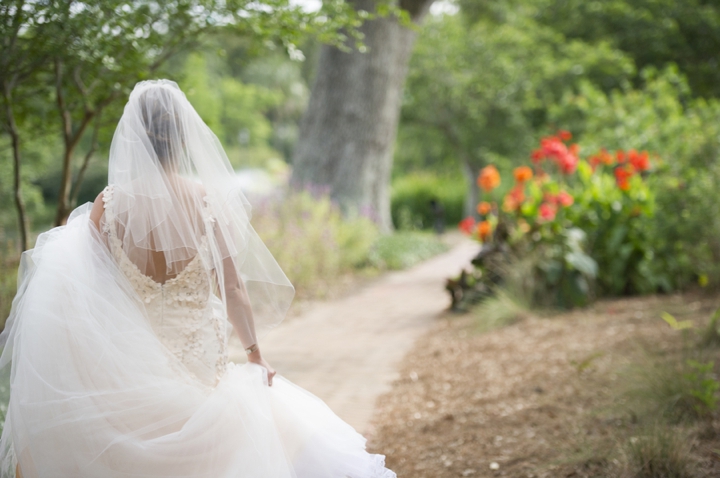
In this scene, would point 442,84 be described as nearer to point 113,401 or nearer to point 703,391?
point 703,391

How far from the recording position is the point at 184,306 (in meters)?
2.40

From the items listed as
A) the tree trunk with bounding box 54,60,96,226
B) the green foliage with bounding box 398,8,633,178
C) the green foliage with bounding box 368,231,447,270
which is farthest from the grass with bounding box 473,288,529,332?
the green foliage with bounding box 398,8,633,178

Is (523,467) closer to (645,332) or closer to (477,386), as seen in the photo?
(477,386)

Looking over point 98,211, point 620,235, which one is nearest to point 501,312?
point 620,235

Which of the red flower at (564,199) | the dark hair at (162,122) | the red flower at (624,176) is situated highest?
the dark hair at (162,122)

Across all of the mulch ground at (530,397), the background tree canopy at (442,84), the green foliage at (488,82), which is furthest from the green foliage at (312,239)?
the green foliage at (488,82)

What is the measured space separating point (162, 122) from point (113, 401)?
3.53ft

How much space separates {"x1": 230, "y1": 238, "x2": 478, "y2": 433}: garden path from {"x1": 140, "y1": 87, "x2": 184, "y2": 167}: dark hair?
7.78 feet

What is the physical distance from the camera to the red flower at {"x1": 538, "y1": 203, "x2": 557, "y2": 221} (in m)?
6.88

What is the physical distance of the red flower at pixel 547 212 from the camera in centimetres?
688

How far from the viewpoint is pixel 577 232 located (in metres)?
6.93

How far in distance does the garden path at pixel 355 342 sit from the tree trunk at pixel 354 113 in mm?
2582

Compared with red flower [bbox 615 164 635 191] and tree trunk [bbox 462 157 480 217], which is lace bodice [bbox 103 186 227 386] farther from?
tree trunk [bbox 462 157 480 217]

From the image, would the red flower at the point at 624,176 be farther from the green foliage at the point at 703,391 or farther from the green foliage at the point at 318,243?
the green foliage at the point at 703,391
